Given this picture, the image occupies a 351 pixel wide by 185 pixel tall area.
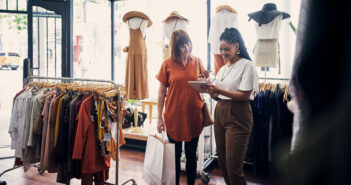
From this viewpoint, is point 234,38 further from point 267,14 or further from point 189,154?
point 267,14

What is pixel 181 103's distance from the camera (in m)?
2.42

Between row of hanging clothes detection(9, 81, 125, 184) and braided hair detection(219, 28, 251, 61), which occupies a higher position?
braided hair detection(219, 28, 251, 61)

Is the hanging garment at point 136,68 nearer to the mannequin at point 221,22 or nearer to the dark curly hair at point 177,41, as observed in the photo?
the mannequin at point 221,22

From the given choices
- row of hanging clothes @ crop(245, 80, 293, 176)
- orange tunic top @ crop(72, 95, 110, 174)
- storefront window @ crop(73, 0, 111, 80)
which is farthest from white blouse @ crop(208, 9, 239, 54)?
storefront window @ crop(73, 0, 111, 80)

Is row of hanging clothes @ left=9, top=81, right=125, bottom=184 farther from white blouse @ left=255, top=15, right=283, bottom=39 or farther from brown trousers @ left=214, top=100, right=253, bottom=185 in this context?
white blouse @ left=255, top=15, right=283, bottom=39

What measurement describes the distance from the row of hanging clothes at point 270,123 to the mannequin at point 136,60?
1497mm

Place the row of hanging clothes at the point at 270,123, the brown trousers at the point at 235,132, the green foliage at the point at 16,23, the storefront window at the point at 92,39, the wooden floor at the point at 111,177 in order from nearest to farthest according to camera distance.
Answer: the brown trousers at the point at 235,132, the row of hanging clothes at the point at 270,123, the wooden floor at the point at 111,177, the storefront window at the point at 92,39, the green foliage at the point at 16,23

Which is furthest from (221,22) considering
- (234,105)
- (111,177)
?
(111,177)

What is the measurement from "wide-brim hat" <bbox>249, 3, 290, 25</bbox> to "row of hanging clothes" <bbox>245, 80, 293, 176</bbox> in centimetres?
74

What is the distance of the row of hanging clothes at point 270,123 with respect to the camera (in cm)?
298

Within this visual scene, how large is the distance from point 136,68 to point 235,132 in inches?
82.0

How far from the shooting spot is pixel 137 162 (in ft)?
12.6

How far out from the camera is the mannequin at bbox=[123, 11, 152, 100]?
12.3 ft

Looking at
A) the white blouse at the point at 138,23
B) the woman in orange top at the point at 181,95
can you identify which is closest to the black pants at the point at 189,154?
the woman in orange top at the point at 181,95
